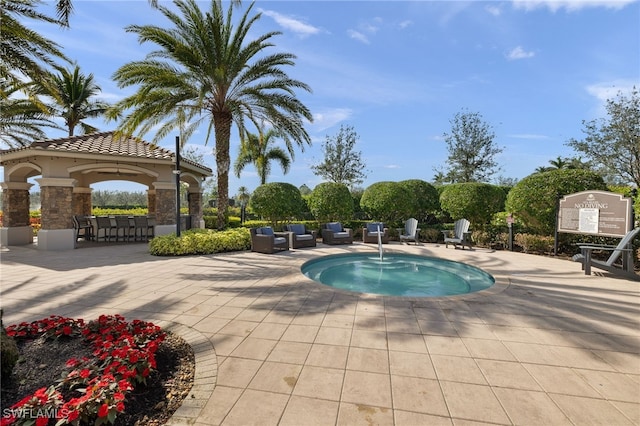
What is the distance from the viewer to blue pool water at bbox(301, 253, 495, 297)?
23.5 ft

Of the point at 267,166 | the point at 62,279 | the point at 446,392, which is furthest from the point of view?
the point at 267,166

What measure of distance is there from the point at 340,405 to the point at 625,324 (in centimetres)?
480

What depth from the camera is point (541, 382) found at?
2908 millimetres

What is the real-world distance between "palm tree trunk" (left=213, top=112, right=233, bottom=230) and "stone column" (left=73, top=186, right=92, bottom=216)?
10432mm

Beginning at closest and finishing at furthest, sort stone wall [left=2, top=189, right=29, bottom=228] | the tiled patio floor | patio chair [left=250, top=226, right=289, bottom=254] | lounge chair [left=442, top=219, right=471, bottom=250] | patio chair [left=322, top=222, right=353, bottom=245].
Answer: the tiled patio floor → patio chair [left=250, top=226, right=289, bottom=254] → lounge chair [left=442, top=219, right=471, bottom=250] → stone wall [left=2, top=189, right=29, bottom=228] → patio chair [left=322, top=222, right=353, bottom=245]

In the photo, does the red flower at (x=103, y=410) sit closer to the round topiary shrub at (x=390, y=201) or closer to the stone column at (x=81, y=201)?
the round topiary shrub at (x=390, y=201)

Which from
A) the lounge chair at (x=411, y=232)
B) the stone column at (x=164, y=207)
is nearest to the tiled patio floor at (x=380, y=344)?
the lounge chair at (x=411, y=232)

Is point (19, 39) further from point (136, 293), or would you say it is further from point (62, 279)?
point (136, 293)

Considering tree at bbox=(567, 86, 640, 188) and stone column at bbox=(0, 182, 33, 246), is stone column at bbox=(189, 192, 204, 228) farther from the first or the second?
tree at bbox=(567, 86, 640, 188)

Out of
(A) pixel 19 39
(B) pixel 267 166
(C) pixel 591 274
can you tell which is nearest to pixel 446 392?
(C) pixel 591 274

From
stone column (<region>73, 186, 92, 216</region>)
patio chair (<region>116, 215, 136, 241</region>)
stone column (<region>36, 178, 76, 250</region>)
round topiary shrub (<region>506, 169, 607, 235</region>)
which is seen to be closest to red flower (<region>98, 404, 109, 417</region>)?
stone column (<region>36, 178, 76, 250</region>)

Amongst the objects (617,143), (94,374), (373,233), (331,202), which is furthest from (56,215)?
(617,143)

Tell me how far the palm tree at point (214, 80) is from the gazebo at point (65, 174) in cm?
177

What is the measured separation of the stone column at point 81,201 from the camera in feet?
54.2
